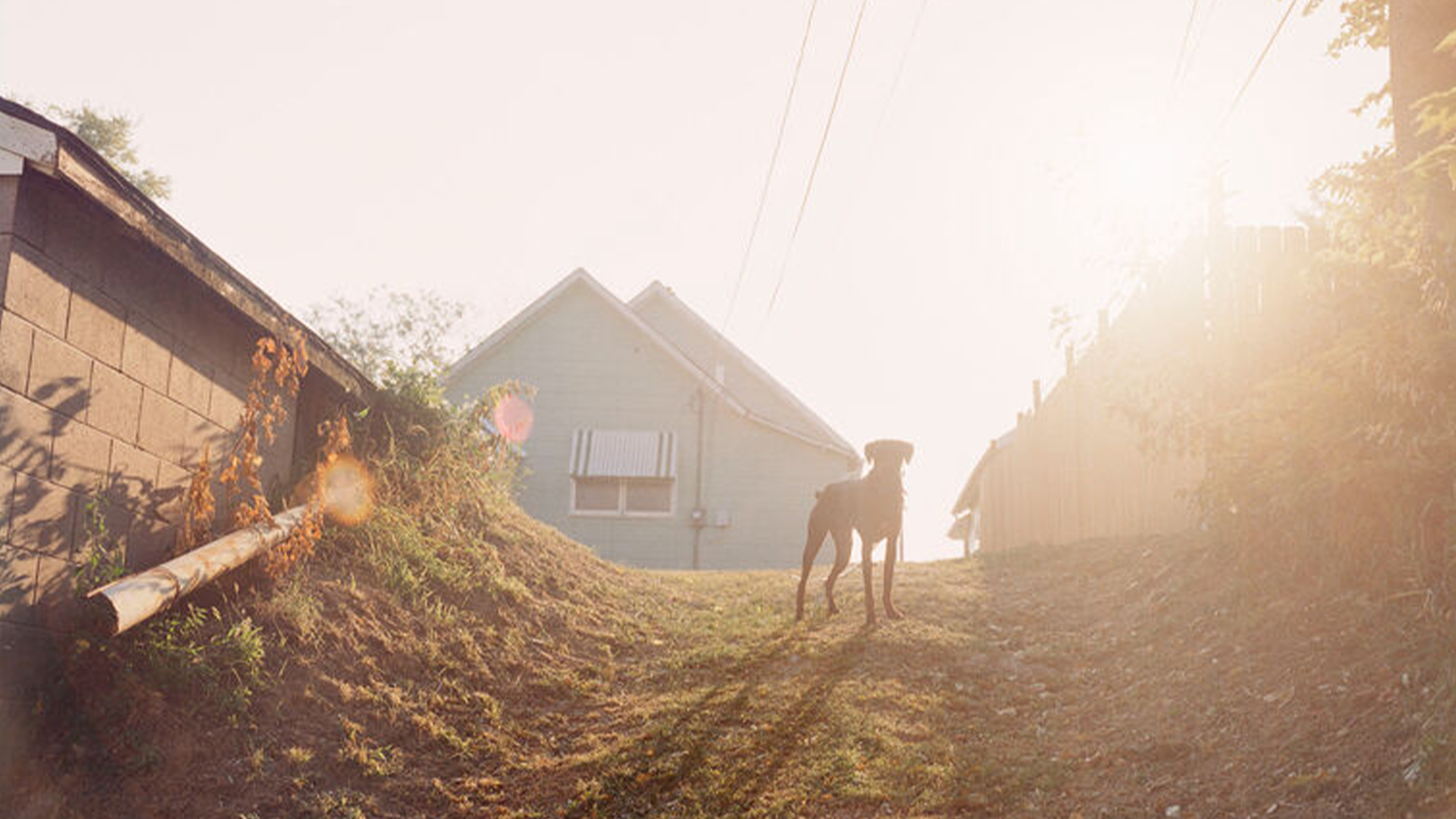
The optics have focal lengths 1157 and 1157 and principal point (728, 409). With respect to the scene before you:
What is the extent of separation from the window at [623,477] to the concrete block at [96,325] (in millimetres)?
16329

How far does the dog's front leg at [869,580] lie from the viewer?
1095cm

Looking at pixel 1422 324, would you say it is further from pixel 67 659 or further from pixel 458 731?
pixel 67 659

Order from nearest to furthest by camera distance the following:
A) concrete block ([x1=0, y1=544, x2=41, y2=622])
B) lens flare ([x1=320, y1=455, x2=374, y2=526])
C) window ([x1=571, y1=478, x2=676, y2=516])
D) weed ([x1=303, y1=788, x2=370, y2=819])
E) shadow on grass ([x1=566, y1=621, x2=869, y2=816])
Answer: concrete block ([x1=0, y1=544, x2=41, y2=622]) → weed ([x1=303, y1=788, x2=370, y2=819]) → shadow on grass ([x1=566, y1=621, x2=869, y2=816]) → lens flare ([x1=320, y1=455, x2=374, y2=526]) → window ([x1=571, y1=478, x2=676, y2=516])

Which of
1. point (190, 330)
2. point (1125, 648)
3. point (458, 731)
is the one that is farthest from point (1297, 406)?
point (190, 330)

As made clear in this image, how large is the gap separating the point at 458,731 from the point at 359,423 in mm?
3724

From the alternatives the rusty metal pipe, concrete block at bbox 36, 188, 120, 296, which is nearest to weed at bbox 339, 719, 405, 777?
the rusty metal pipe

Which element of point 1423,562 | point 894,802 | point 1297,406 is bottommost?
point 894,802

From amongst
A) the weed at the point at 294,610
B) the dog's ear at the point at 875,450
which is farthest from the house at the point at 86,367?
the dog's ear at the point at 875,450

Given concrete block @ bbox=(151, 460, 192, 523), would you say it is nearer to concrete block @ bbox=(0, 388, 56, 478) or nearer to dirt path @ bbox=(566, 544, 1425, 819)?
concrete block @ bbox=(0, 388, 56, 478)

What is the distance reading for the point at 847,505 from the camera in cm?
1195

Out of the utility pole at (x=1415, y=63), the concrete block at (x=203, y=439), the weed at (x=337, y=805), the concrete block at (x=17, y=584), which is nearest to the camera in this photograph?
the concrete block at (x=17, y=584)

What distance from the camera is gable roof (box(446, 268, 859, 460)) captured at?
23.7 metres

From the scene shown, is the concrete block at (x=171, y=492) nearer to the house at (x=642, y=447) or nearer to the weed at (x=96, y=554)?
the weed at (x=96, y=554)

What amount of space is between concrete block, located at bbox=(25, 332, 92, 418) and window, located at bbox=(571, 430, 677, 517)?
1667 centimetres
